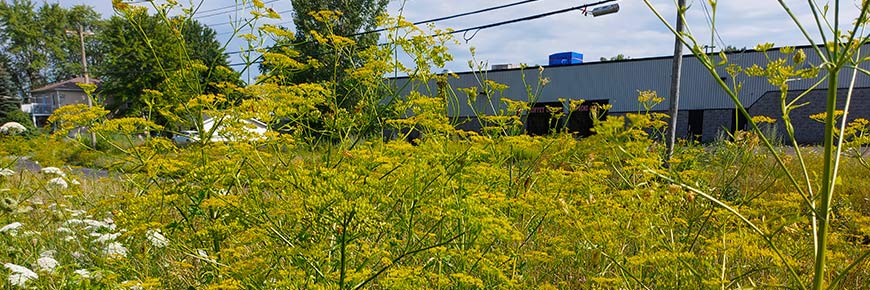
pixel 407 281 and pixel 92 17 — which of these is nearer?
pixel 407 281

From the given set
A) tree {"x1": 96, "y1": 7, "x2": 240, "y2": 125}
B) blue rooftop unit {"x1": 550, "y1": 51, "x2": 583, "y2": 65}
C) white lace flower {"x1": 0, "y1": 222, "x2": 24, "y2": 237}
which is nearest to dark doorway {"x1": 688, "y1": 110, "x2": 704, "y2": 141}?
blue rooftop unit {"x1": 550, "y1": 51, "x2": 583, "y2": 65}

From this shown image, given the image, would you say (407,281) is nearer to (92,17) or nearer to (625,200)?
(625,200)

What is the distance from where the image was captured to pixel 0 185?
4.09 metres

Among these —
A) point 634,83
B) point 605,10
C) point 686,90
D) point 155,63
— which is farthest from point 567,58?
point 155,63

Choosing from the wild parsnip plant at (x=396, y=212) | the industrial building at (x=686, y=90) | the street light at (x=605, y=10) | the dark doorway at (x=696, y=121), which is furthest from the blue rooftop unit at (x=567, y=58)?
the wild parsnip plant at (x=396, y=212)

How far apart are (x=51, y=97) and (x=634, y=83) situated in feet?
184

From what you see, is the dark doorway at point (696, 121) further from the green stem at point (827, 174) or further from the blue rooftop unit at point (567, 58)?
the green stem at point (827, 174)

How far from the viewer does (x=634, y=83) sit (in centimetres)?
2581

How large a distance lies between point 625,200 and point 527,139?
62cm

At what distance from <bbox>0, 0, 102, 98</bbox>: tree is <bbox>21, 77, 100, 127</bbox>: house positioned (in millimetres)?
1487

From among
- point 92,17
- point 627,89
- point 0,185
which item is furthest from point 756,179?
point 92,17

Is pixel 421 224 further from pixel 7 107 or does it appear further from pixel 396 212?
pixel 7 107

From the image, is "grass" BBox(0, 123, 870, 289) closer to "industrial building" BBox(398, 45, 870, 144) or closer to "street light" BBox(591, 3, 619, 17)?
"street light" BBox(591, 3, 619, 17)

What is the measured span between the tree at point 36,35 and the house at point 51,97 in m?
1.49
